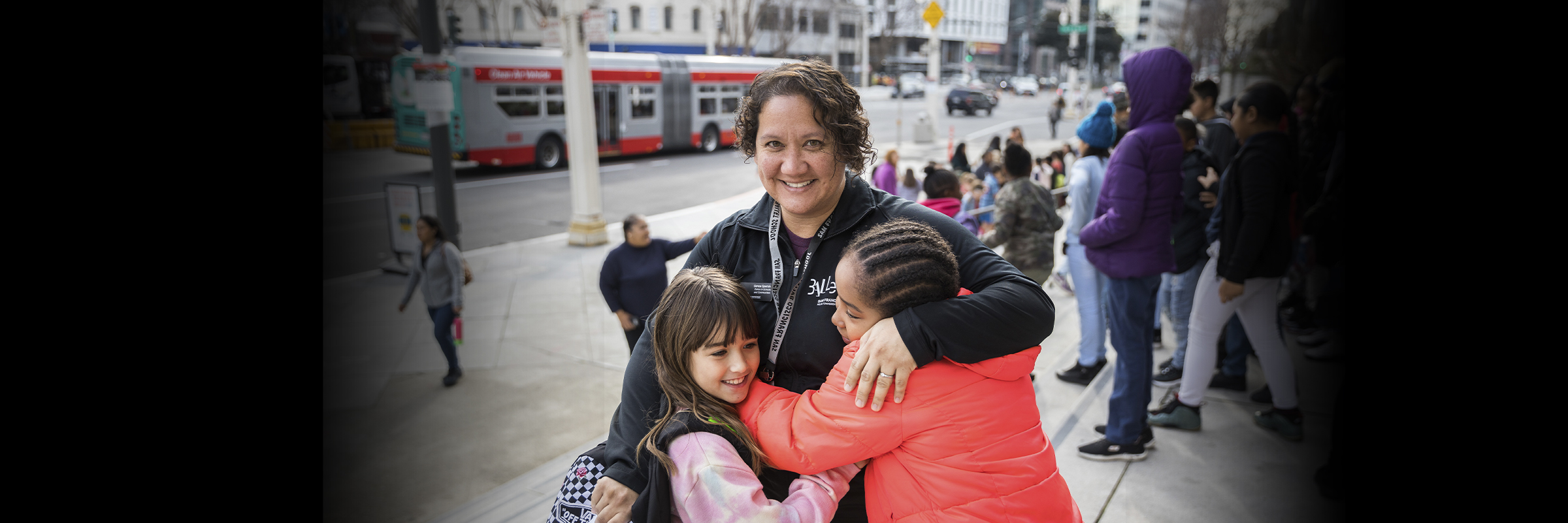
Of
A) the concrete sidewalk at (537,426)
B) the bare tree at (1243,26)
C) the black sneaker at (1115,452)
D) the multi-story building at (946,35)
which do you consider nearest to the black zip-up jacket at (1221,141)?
the concrete sidewalk at (537,426)

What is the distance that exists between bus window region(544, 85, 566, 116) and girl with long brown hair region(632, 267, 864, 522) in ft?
58.2

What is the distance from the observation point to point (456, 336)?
18.3ft

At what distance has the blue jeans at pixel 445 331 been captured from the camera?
18.5 feet

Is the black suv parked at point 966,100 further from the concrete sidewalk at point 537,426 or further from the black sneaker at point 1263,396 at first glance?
the black sneaker at point 1263,396

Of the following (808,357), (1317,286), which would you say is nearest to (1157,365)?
(1317,286)

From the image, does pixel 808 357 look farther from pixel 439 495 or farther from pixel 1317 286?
pixel 1317 286

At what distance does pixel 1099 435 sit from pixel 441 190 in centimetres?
600

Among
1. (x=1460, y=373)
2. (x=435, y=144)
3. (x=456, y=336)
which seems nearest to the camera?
(x=1460, y=373)

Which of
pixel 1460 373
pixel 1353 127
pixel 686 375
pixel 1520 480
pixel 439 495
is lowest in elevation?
pixel 439 495

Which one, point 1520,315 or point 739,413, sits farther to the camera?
point 1520,315

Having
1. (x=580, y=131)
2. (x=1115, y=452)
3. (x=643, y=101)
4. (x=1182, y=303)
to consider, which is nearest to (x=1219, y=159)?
(x=1182, y=303)

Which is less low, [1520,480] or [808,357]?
[808,357]

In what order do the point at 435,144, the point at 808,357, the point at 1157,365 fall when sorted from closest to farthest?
the point at 808,357, the point at 1157,365, the point at 435,144

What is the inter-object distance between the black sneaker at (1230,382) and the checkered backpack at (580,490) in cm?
398
